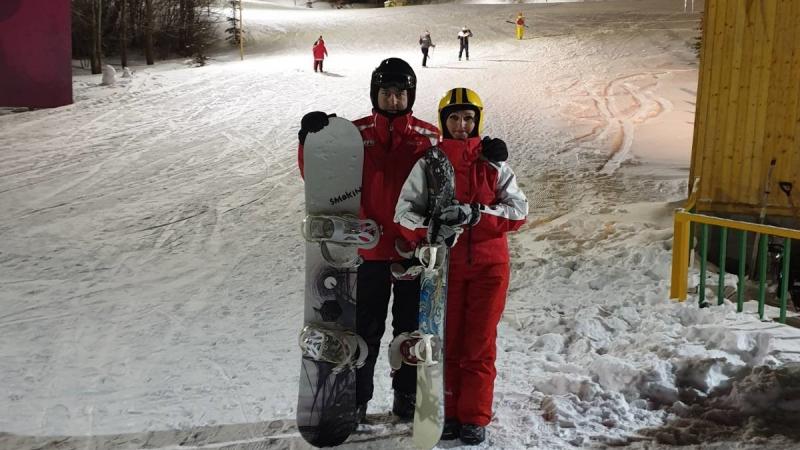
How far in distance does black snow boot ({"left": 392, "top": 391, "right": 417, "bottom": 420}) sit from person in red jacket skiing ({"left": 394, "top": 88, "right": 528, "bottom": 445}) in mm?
313

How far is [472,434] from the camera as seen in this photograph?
392 centimetres

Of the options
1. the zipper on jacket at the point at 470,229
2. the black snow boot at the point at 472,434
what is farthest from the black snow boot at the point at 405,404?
the zipper on jacket at the point at 470,229

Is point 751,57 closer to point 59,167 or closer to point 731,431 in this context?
point 731,431

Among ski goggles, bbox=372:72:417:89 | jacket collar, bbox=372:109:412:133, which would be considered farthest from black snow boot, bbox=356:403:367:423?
ski goggles, bbox=372:72:417:89

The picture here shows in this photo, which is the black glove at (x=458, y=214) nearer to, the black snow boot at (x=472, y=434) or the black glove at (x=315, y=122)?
the black glove at (x=315, y=122)

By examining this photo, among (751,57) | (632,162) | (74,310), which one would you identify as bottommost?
(74,310)

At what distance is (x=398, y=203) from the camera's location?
3.69 meters

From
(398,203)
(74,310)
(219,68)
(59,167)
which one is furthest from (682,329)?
(219,68)

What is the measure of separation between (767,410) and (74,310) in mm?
5145

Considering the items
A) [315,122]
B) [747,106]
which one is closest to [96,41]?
[747,106]

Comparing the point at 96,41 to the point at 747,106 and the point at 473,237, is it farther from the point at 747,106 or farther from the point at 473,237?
the point at 473,237

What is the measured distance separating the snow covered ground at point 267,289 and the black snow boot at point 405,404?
3.8 inches

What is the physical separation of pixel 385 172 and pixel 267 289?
3332 millimetres

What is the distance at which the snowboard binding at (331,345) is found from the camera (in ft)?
12.6
